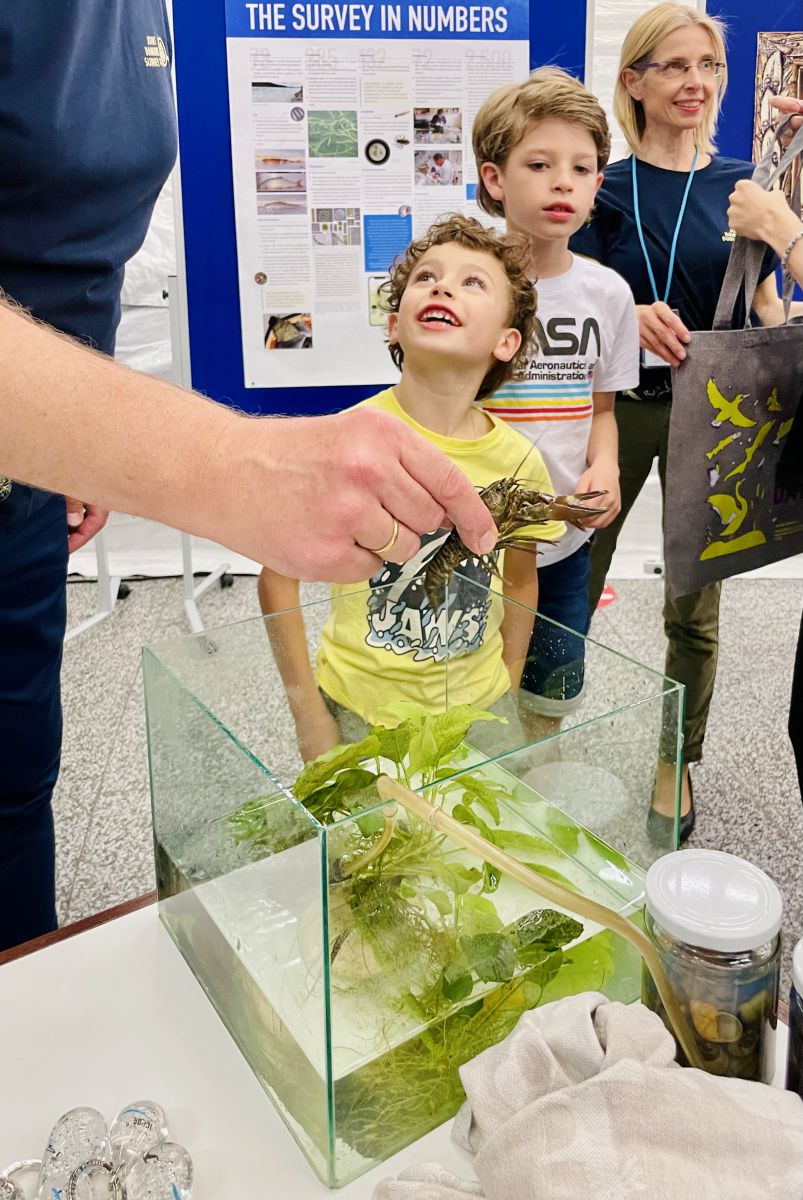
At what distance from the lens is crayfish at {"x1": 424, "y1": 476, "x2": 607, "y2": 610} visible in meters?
1.09

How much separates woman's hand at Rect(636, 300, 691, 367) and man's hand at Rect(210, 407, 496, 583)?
972 millimetres

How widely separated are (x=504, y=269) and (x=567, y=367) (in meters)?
0.24

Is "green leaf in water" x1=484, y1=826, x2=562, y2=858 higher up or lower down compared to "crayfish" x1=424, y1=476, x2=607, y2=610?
lower down

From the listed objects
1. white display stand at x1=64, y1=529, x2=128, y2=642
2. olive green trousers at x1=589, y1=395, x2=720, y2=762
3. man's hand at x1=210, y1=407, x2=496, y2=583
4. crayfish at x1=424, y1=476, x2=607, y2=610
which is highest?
man's hand at x1=210, y1=407, x2=496, y2=583

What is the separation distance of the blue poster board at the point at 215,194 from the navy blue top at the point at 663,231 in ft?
2.49

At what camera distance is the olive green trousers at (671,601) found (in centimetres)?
210

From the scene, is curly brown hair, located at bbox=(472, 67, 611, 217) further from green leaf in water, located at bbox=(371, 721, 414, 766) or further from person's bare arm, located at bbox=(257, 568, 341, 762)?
green leaf in water, located at bbox=(371, 721, 414, 766)

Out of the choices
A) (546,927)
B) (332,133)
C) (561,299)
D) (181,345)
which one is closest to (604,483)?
(561,299)

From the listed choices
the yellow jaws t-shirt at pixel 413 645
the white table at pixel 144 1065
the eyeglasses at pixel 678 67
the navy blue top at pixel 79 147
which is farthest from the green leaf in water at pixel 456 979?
the eyeglasses at pixel 678 67

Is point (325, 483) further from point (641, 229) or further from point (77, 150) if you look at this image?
point (641, 229)

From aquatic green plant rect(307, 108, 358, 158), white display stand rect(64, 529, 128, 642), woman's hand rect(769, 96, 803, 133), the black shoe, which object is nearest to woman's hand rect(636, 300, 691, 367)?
woman's hand rect(769, 96, 803, 133)

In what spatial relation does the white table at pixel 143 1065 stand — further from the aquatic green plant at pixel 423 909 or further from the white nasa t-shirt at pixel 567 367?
the white nasa t-shirt at pixel 567 367

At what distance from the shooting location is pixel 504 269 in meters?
1.56

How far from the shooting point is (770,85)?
2988 mm
